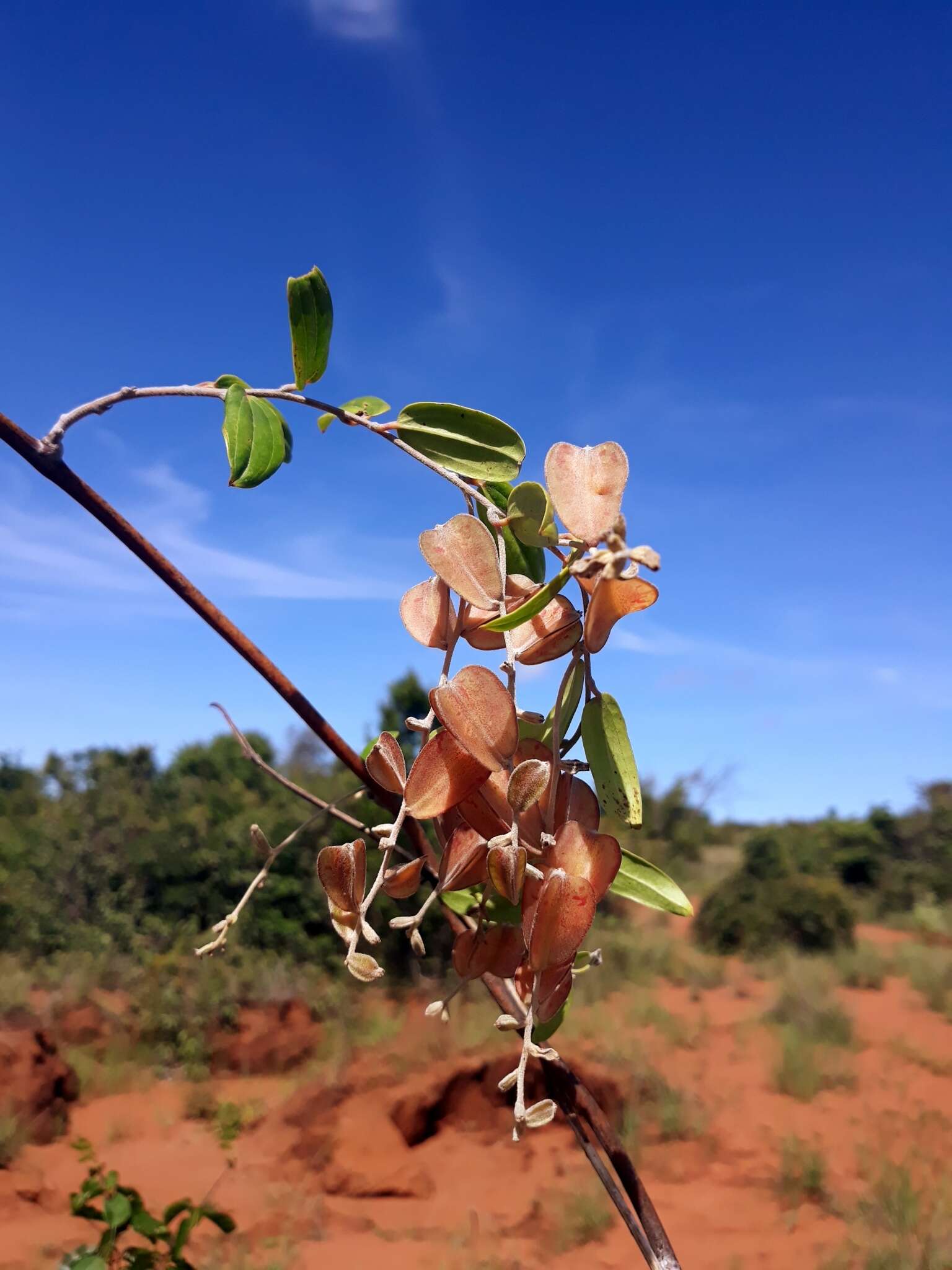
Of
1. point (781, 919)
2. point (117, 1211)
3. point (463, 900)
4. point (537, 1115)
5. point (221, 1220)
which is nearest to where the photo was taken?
point (537, 1115)

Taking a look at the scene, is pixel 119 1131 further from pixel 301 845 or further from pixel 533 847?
pixel 533 847

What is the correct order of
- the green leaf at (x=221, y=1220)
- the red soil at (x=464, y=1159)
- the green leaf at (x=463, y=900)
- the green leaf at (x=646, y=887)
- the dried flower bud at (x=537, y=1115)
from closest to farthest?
the dried flower bud at (x=537, y=1115)
the green leaf at (x=646, y=887)
the green leaf at (x=463, y=900)
the green leaf at (x=221, y=1220)
the red soil at (x=464, y=1159)

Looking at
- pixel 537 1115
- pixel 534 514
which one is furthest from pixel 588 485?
pixel 537 1115

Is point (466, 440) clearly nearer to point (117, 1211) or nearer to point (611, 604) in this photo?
point (611, 604)

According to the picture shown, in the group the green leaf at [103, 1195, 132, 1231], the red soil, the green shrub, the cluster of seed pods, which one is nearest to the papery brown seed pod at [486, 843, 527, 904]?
the cluster of seed pods

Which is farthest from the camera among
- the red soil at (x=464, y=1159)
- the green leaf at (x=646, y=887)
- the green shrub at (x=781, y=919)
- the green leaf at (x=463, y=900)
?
the green shrub at (x=781, y=919)

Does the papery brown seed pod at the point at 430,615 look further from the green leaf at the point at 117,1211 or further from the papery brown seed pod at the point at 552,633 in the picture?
the green leaf at the point at 117,1211

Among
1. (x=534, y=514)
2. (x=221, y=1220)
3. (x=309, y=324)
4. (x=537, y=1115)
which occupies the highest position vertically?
(x=309, y=324)

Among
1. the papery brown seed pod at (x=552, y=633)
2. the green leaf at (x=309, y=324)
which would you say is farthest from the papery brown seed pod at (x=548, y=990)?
the green leaf at (x=309, y=324)
